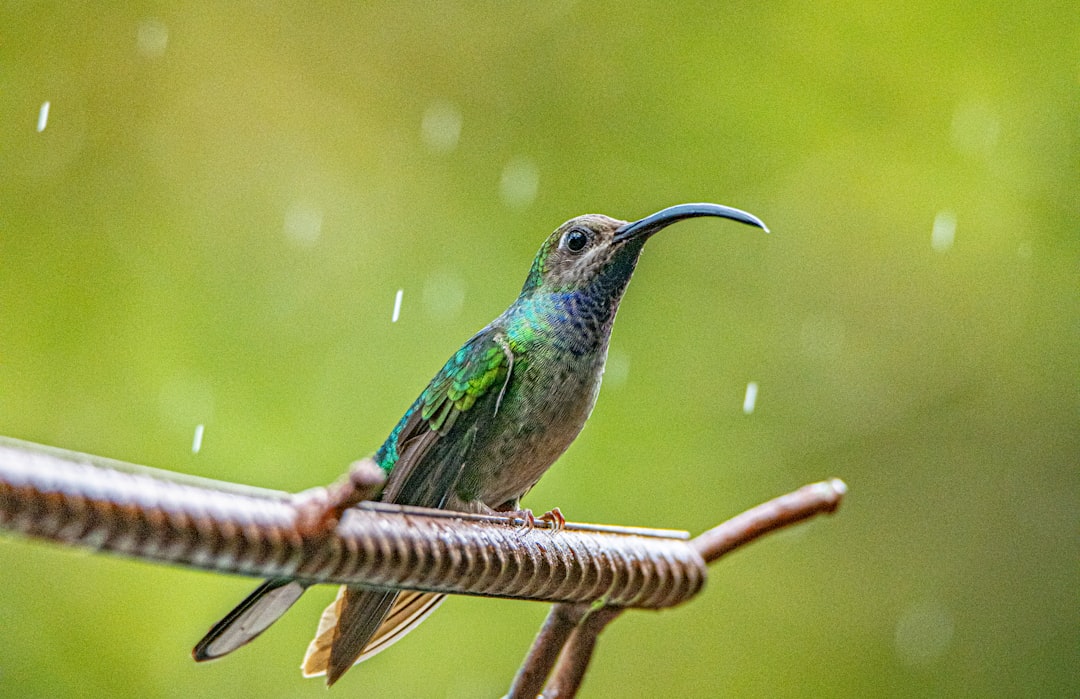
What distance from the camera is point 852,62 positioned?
4223 mm

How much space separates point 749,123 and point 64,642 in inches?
114

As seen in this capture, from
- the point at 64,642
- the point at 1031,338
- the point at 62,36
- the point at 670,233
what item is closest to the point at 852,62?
the point at 670,233

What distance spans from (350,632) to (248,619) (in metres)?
0.13

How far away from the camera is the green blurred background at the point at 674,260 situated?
3.62m

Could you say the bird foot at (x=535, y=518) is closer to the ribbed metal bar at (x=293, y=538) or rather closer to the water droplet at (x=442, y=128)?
the ribbed metal bar at (x=293, y=538)

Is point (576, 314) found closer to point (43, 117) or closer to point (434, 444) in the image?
point (434, 444)

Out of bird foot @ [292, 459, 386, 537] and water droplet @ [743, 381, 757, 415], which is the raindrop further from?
bird foot @ [292, 459, 386, 537]

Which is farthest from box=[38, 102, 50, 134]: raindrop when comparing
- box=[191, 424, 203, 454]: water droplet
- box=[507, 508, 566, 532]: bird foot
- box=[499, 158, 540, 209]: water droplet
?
box=[507, 508, 566, 532]: bird foot

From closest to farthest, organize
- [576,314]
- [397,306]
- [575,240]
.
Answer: [576,314]
[575,240]
[397,306]

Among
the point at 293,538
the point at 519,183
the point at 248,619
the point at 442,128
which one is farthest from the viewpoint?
the point at 442,128

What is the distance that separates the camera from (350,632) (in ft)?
4.73

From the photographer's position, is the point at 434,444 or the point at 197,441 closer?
the point at 434,444

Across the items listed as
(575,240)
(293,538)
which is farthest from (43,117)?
(293,538)

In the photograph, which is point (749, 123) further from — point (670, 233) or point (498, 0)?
point (498, 0)
